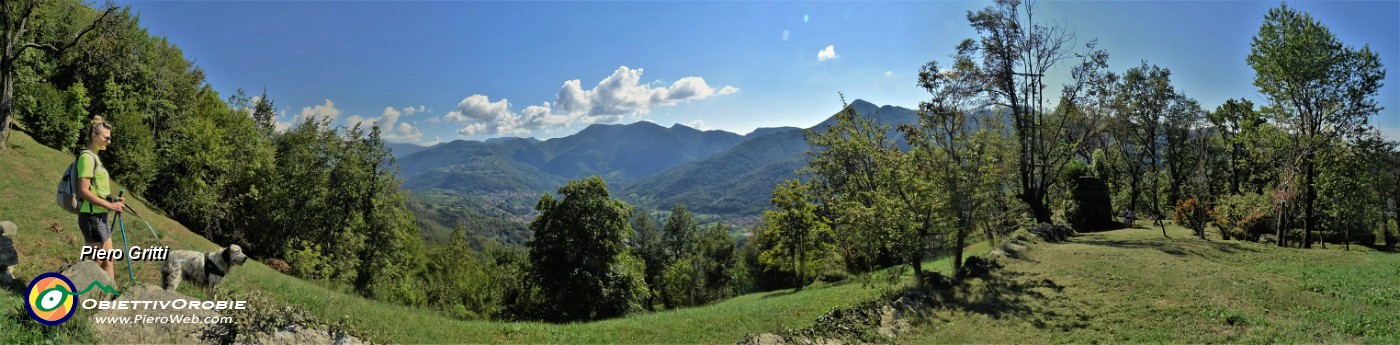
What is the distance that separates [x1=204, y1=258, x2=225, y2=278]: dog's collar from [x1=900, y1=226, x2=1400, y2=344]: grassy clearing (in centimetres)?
1722

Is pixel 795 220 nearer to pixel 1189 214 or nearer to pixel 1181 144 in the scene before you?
pixel 1189 214

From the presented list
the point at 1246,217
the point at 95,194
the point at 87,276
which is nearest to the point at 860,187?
the point at 1246,217

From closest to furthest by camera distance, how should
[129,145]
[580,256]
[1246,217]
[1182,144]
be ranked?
1. [1246,217]
2. [129,145]
3. [580,256]
4. [1182,144]

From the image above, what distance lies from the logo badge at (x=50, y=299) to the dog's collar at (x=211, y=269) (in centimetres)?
345

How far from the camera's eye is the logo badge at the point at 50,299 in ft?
23.7

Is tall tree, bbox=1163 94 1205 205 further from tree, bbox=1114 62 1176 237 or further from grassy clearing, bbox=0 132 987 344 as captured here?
grassy clearing, bbox=0 132 987 344

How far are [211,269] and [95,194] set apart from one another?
9.97 ft

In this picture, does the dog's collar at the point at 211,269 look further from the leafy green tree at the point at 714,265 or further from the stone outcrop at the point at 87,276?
the leafy green tree at the point at 714,265

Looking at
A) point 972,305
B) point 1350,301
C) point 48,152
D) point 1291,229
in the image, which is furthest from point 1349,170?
point 48,152

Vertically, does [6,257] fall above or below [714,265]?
above

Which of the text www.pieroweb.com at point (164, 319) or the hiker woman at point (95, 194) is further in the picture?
the hiker woman at point (95, 194)

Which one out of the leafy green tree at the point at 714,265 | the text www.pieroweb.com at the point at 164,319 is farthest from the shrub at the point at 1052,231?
the leafy green tree at the point at 714,265

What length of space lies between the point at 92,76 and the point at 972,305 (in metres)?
53.3

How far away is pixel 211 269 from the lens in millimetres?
11148
